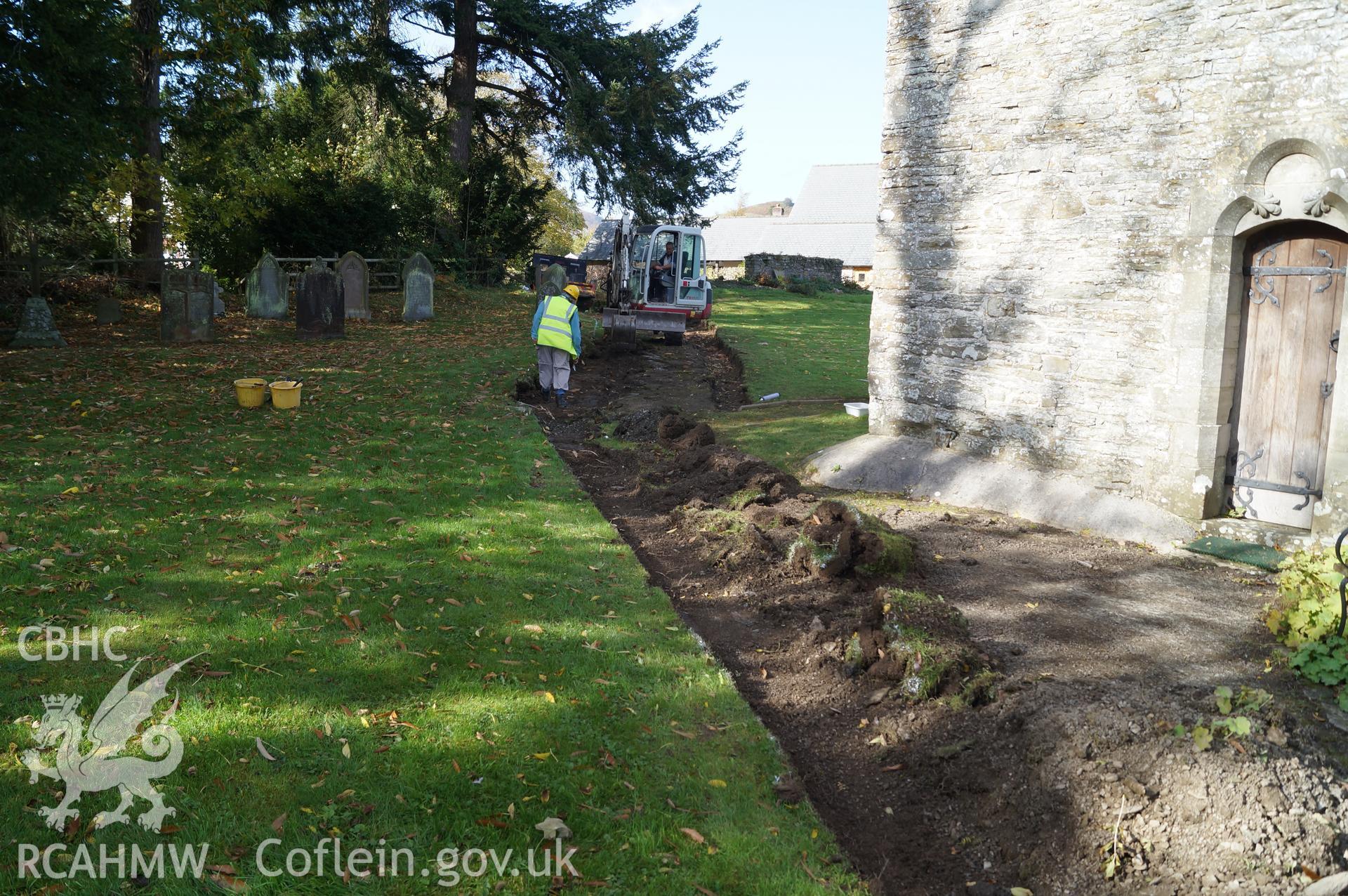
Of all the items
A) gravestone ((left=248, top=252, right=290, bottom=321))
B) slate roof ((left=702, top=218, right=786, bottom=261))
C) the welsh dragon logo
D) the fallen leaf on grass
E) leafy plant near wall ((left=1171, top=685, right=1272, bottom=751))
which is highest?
slate roof ((left=702, top=218, right=786, bottom=261))

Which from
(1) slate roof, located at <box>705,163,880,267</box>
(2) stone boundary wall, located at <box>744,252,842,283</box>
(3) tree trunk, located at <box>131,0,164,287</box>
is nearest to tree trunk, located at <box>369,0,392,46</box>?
(3) tree trunk, located at <box>131,0,164,287</box>

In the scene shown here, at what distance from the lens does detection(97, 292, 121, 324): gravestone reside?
20406 mm

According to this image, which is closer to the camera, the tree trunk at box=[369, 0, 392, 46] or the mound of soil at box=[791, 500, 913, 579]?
the mound of soil at box=[791, 500, 913, 579]

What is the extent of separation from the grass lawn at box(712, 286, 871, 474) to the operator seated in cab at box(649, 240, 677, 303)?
1930 mm

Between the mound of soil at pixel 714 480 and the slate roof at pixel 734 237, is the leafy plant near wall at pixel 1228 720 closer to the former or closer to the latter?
the mound of soil at pixel 714 480

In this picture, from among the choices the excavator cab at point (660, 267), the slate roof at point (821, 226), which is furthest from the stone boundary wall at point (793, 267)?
the excavator cab at point (660, 267)

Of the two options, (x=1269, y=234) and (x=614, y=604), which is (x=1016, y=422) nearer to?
(x=1269, y=234)

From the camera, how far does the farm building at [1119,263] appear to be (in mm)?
8000

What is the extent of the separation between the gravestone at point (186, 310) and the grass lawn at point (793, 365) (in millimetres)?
10677

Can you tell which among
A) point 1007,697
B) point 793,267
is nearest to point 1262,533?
point 1007,697

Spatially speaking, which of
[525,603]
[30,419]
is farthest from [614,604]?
[30,419]

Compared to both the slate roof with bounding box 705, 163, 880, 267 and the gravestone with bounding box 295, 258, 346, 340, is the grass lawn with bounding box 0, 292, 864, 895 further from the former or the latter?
the slate roof with bounding box 705, 163, 880, 267

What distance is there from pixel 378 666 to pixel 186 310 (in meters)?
15.7

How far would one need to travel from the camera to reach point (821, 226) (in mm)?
61719
